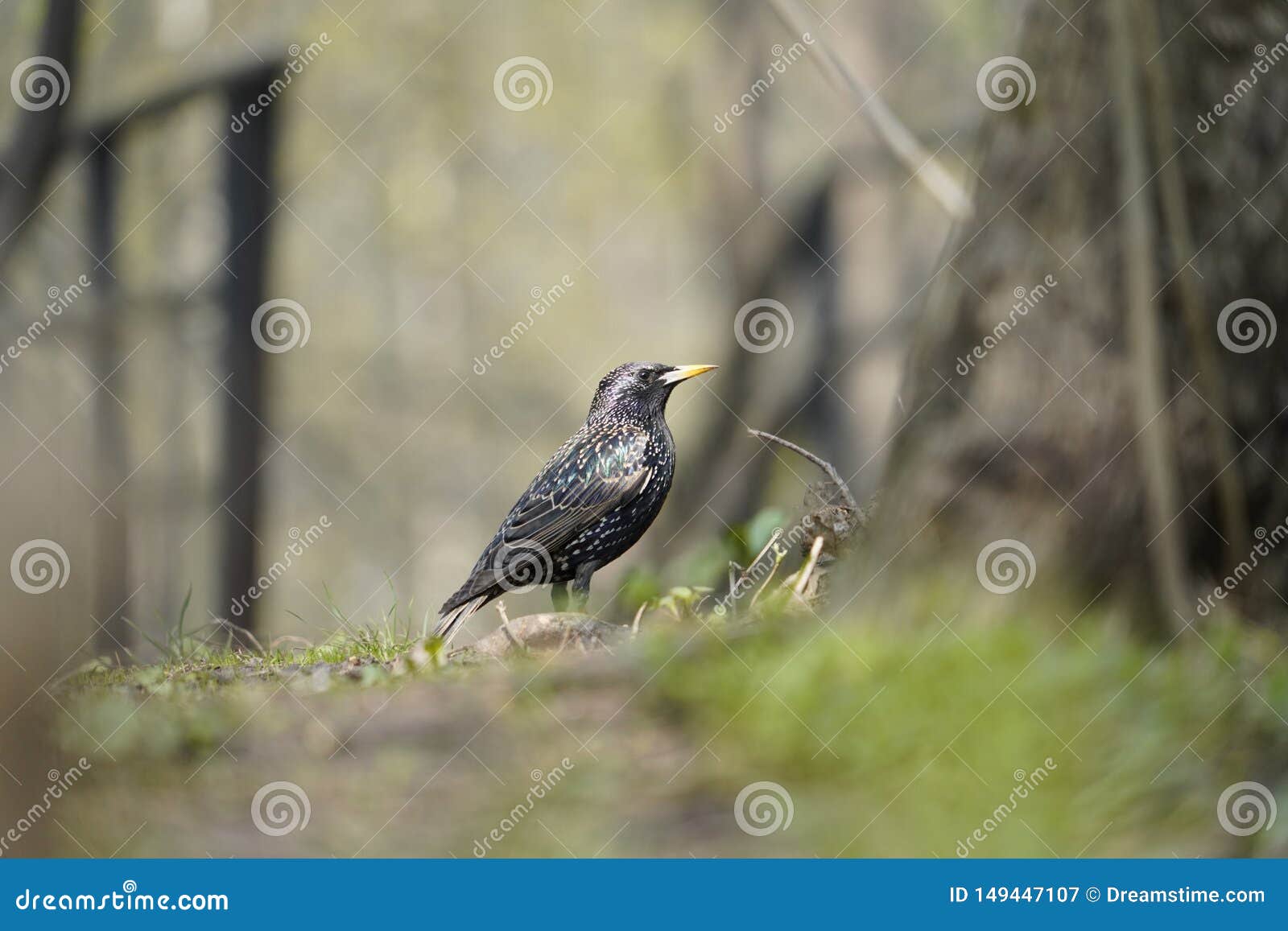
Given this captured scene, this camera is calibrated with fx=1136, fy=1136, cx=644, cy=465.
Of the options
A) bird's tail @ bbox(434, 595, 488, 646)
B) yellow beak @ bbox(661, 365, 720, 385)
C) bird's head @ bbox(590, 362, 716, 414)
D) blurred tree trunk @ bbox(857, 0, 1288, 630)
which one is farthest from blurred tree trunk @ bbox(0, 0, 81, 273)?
blurred tree trunk @ bbox(857, 0, 1288, 630)

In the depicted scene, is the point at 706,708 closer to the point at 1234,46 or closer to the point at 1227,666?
the point at 1227,666

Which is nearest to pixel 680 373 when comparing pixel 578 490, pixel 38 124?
pixel 578 490

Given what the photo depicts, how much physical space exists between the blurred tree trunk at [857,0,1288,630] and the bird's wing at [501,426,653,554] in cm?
130

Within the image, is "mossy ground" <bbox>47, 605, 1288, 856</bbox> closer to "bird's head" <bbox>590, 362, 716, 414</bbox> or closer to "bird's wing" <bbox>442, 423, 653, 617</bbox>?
"bird's wing" <bbox>442, 423, 653, 617</bbox>

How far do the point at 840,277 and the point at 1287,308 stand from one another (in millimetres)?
5465

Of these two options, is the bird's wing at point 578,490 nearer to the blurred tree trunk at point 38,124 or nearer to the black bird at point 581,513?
the black bird at point 581,513

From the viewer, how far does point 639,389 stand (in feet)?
15.3

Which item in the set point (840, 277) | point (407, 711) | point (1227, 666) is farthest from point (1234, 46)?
point (840, 277)

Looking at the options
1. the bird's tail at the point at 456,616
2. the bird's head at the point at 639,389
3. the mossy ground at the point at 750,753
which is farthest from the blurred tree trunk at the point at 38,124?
the mossy ground at the point at 750,753

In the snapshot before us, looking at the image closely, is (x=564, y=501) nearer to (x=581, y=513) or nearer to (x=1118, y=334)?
(x=581, y=513)

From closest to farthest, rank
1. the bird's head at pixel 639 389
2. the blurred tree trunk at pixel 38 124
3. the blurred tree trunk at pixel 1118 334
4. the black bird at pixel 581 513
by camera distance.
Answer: the blurred tree trunk at pixel 1118 334 < the black bird at pixel 581 513 < the bird's head at pixel 639 389 < the blurred tree trunk at pixel 38 124

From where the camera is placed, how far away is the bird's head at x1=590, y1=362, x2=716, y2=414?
4.63 m

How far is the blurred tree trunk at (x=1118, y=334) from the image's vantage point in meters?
3.01

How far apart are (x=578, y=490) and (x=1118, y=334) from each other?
202cm
